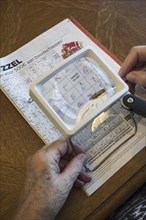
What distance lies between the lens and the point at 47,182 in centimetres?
61

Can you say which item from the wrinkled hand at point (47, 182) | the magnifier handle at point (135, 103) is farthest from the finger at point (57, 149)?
the magnifier handle at point (135, 103)

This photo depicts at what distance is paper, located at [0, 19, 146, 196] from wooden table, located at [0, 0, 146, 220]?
0.05 feet

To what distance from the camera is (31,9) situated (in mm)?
849

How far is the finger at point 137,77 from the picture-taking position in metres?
0.67

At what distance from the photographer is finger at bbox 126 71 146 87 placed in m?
0.67

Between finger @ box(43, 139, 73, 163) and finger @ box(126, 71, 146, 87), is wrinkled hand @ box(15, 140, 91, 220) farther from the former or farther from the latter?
finger @ box(126, 71, 146, 87)

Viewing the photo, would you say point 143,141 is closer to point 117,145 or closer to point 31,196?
point 117,145

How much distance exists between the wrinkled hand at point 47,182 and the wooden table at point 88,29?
5 cm

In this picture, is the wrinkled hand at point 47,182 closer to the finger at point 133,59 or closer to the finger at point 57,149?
the finger at point 57,149

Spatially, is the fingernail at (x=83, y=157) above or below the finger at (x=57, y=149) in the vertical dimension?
below

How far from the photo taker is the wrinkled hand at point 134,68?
2.22ft

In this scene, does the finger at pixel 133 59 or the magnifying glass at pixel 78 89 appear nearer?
the magnifying glass at pixel 78 89

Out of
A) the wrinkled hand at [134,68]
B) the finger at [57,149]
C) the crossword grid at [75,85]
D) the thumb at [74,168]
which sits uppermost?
the crossword grid at [75,85]

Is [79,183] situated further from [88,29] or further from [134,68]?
[88,29]
